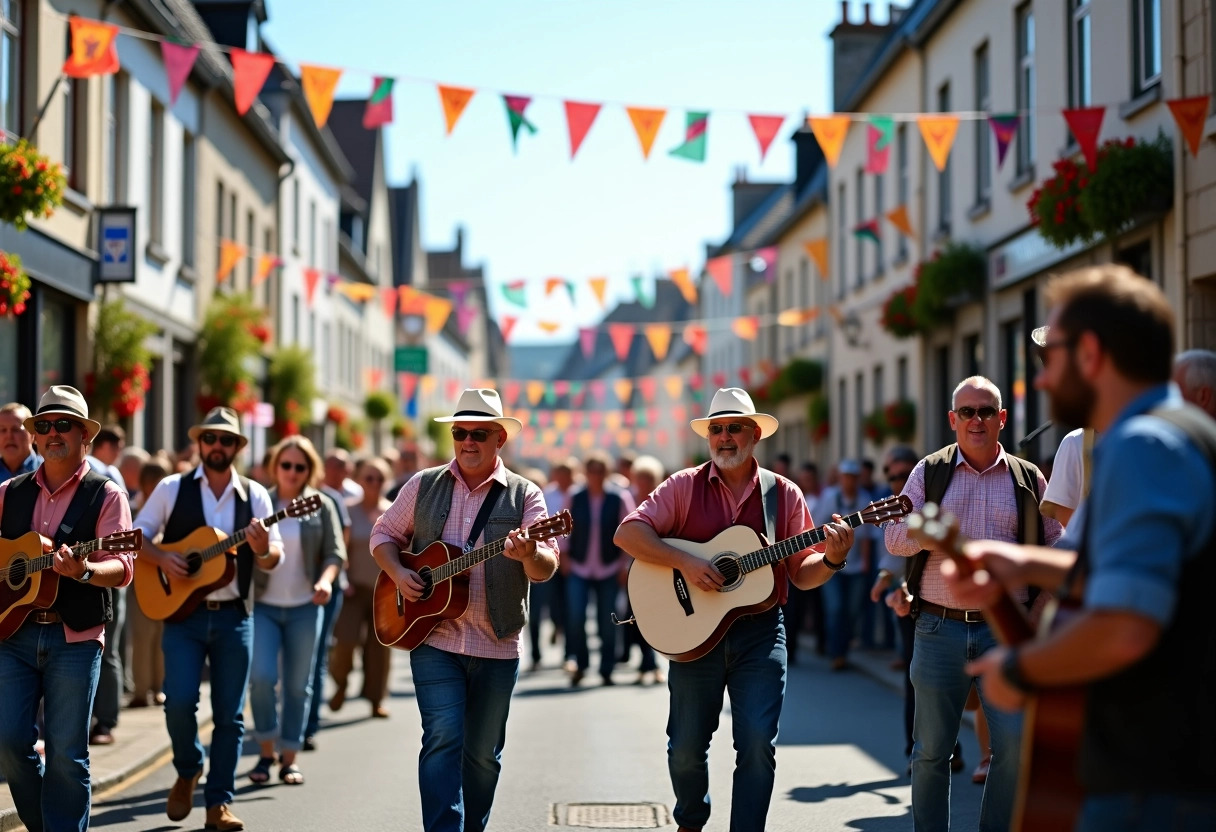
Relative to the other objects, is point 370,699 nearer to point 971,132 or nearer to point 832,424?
point 971,132

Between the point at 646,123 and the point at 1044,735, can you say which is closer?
the point at 1044,735

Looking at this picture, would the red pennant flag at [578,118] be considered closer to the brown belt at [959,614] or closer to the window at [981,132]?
the window at [981,132]

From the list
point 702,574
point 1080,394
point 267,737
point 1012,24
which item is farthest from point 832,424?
point 1080,394

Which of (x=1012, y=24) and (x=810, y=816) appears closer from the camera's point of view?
(x=810, y=816)

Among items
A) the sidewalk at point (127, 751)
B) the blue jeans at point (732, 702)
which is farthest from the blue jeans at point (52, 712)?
the blue jeans at point (732, 702)

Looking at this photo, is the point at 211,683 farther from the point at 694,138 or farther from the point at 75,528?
the point at 694,138

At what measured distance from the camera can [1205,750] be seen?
3.32 m

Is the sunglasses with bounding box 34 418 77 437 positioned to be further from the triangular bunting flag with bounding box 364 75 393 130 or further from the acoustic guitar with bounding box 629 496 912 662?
the triangular bunting flag with bounding box 364 75 393 130

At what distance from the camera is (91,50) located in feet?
48.3

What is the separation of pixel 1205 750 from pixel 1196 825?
0.16 metres

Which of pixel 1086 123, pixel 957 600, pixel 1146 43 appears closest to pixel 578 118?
pixel 1086 123

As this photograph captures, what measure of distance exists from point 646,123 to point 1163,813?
1180 centimetres

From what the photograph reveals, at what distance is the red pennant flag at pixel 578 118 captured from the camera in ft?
47.5

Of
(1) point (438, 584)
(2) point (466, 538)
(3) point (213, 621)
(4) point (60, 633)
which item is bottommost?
(3) point (213, 621)
